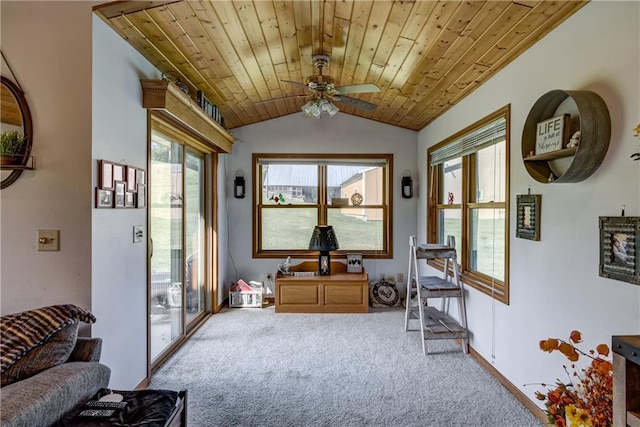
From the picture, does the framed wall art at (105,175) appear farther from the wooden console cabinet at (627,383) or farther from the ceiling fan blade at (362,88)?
the wooden console cabinet at (627,383)

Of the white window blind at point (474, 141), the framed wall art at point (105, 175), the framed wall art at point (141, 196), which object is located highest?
the white window blind at point (474, 141)

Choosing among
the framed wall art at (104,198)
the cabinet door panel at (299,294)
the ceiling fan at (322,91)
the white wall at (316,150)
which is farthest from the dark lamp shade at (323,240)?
the framed wall art at (104,198)

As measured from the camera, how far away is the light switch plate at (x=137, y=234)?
8.20 ft

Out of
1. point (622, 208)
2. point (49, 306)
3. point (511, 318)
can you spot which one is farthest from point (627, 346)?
point (49, 306)

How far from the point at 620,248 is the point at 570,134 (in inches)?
26.2

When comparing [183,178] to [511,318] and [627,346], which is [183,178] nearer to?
[511,318]


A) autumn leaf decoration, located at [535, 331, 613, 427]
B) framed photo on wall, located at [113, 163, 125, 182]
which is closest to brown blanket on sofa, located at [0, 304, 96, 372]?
framed photo on wall, located at [113, 163, 125, 182]

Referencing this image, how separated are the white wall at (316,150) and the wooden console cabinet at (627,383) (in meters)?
3.97

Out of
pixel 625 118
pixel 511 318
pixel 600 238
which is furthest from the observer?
pixel 511 318

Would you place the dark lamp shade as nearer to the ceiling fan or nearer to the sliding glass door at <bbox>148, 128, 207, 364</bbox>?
the sliding glass door at <bbox>148, 128, 207, 364</bbox>

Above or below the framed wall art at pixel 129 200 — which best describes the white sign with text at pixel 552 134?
above

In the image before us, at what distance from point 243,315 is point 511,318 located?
3.10m

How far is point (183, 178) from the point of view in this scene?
367cm

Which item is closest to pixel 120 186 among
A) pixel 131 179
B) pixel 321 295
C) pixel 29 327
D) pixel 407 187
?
pixel 131 179
